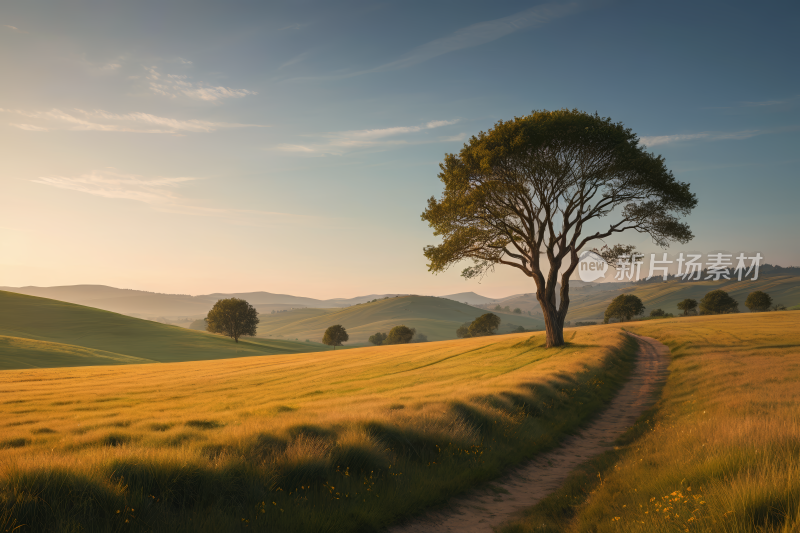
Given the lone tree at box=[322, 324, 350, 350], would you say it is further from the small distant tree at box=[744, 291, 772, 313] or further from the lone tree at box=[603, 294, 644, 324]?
the small distant tree at box=[744, 291, 772, 313]

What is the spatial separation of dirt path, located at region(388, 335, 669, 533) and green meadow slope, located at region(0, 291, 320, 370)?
2325 inches

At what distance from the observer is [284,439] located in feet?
28.1

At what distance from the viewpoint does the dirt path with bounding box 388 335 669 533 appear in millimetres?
7598

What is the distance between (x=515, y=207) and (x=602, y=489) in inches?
1063

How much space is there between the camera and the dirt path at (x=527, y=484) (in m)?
7.60

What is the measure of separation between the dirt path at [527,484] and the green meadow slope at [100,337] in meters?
59.1

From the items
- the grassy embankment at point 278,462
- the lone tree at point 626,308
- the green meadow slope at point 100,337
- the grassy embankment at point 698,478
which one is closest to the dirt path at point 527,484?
the grassy embankment at point 278,462

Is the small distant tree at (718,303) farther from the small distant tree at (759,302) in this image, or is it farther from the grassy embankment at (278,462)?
the grassy embankment at (278,462)

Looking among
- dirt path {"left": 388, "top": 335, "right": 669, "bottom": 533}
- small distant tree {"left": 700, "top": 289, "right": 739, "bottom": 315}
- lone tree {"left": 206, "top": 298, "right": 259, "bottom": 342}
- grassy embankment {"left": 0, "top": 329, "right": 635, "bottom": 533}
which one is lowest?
lone tree {"left": 206, "top": 298, "right": 259, "bottom": 342}

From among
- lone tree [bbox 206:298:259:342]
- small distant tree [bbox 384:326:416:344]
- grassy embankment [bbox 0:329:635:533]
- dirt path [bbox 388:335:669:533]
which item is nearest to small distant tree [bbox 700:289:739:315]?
small distant tree [bbox 384:326:416:344]

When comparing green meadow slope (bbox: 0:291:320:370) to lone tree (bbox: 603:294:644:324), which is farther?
lone tree (bbox: 603:294:644:324)

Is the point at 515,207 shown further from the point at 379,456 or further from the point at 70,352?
the point at 70,352

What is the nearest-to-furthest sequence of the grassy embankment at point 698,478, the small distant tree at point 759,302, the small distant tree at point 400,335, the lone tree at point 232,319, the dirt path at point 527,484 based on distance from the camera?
the grassy embankment at point 698,478
the dirt path at point 527,484
the lone tree at point 232,319
the small distant tree at point 759,302
the small distant tree at point 400,335

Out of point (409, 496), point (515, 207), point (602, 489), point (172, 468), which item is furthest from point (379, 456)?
point (515, 207)
